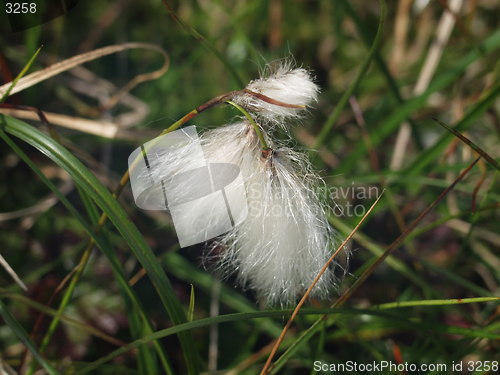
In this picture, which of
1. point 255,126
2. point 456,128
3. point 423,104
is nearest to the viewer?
point 255,126

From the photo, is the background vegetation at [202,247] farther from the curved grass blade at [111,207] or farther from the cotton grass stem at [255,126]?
the cotton grass stem at [255,126]

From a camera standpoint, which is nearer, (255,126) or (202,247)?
(255,126)

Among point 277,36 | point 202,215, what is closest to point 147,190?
point 202,215

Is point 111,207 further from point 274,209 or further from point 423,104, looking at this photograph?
point 423,104

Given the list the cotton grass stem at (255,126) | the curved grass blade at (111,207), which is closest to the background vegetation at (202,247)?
the curved grass blade at (111,207)

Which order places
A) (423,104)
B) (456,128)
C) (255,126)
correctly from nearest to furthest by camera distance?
1. (255,126)
2. (456,128)
3. (423,104)

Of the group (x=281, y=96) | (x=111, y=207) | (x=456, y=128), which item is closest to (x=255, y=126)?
(x=281, y=96)

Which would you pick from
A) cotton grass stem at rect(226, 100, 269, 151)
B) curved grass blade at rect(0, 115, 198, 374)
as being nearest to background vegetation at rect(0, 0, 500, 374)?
curved grass blade at rect(0, 115, 198, 374)
